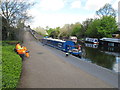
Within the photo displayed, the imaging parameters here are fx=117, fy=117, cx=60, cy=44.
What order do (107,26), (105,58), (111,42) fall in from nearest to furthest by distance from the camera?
(105,58), (111,42), (107,26)

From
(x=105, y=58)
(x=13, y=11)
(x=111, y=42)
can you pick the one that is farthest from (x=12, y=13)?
(x=111, y=42)

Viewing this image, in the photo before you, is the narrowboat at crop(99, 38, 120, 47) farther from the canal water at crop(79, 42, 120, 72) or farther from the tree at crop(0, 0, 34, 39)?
the tree at crop(0, 0, 34, 39)

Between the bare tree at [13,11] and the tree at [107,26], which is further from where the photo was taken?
the tree at [107,26]

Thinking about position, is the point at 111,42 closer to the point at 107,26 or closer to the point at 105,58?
the point at 107,26

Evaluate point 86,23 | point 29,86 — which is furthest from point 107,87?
point 86,23

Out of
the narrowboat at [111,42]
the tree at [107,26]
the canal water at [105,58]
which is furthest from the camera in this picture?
the tree at [107,26]

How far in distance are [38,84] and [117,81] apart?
433 cm

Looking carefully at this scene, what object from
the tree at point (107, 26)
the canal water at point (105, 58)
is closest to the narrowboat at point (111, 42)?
the tree at point (107, 26)

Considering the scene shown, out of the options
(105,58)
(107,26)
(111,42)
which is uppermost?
(107,26)

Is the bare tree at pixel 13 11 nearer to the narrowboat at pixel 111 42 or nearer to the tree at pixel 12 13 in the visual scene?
the tree at pixel 12 13

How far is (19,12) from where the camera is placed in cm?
1953

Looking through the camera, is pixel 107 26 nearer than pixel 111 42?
No

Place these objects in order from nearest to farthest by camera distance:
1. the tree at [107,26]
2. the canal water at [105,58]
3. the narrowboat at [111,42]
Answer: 1. the canal water at [105,58]
2. the narrowboat at [111,42]
3. the tree at [107,26]

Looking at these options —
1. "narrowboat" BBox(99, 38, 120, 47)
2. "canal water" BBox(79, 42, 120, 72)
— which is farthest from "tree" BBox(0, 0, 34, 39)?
"narrowboat" BBox(99, 38, 120, 47)
